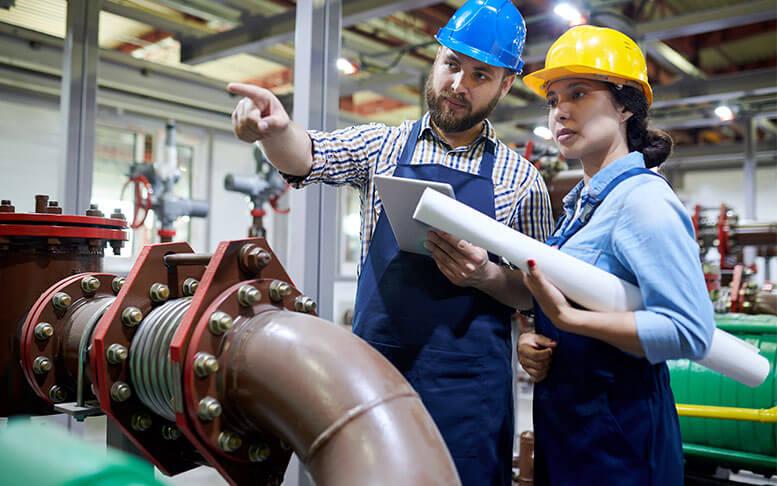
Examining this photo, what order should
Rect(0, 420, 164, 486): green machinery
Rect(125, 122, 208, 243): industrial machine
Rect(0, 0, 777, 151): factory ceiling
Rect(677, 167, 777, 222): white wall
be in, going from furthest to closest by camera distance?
Rect(677, 167, 777, 222): white wall, Rect(125, 122, 208, 243): industrial machine, Rect(0, 0, 777, 151): factory ceiling, Rect(0, 420, 164, 486): green machinery

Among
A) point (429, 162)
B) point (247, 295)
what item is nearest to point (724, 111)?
point (429, 162)

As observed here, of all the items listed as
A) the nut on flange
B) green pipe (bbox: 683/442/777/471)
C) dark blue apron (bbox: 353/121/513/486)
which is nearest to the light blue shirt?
dark blue apron (bbox: 353/121/513/486)

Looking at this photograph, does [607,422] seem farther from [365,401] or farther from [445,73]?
[445,73]

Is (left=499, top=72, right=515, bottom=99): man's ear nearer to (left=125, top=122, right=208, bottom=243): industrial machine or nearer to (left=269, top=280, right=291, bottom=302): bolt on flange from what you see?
(left=269, top=280, right=291, bottom=302): bolt on flange

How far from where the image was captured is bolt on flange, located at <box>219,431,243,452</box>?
78 centimetres

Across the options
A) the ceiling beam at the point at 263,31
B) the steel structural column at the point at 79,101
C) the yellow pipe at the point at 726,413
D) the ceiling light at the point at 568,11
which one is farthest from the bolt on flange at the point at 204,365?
the ceiling light at the point at 568,11

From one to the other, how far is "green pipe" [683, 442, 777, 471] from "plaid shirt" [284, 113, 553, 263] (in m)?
0.97

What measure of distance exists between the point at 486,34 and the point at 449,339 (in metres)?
0.60

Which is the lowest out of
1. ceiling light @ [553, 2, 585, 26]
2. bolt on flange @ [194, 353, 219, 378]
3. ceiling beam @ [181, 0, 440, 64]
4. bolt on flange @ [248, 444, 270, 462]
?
bolt on flange @ [248, 444, 270, 462]

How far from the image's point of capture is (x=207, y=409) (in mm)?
752

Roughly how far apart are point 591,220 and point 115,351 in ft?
2.45

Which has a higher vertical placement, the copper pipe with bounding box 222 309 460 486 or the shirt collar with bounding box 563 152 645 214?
the shirt collar with bounding box 563 152 645 214

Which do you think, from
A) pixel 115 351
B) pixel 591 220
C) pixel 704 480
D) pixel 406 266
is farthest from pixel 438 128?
pixel 704 480

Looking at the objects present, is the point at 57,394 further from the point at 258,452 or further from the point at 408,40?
the point at 408,40
